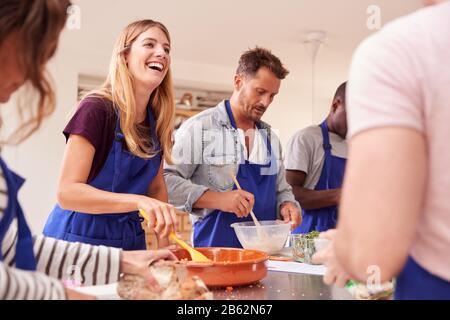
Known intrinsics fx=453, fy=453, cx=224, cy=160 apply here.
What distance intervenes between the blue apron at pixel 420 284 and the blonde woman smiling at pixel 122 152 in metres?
0.65

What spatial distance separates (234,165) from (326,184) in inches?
22.4

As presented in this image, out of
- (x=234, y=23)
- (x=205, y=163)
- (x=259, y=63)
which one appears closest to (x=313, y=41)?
(x=234, y=23)

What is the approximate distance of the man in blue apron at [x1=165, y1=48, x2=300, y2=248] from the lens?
69.2 inches

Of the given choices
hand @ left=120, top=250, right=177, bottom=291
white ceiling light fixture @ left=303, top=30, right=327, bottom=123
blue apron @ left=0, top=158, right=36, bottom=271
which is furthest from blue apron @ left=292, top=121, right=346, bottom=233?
white ceiling light fixture @ left=303, top=30, right=327, bottom=123

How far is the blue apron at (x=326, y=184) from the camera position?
219 centimetres

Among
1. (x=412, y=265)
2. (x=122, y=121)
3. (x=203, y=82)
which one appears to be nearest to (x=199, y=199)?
(x=122, y=121)

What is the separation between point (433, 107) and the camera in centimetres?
49

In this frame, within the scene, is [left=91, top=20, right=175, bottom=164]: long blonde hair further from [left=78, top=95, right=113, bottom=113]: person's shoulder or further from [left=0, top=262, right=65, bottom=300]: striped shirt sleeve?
[left=0, top=262, right=65, bottom=300]: striped shirt sleeve

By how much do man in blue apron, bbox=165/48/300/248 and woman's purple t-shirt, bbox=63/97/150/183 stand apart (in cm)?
43

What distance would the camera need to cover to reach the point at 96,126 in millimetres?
1357

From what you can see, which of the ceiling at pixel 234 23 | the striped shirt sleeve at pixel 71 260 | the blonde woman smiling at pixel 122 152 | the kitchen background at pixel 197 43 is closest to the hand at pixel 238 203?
the blonde woman smiling at pixel 122 152

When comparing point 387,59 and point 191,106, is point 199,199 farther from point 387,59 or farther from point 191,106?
point 191,106

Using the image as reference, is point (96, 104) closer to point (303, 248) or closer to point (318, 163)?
point (303, 248)

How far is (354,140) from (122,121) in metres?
1.04
